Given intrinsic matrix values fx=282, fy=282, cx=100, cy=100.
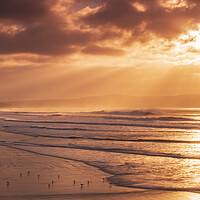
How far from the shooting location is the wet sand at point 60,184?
9773 millimetres

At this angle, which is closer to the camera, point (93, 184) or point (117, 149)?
point (93, 184)

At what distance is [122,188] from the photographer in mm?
10875

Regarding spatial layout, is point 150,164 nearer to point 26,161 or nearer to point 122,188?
point 122,188

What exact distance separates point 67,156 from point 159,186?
766 cm

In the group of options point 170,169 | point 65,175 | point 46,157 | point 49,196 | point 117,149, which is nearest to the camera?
point 49,196

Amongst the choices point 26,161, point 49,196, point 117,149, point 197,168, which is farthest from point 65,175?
point 117,149

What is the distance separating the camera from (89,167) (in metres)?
14.4

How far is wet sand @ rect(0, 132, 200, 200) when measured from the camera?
32.1ft

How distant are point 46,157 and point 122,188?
288 inches

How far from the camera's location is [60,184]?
11.1 metres

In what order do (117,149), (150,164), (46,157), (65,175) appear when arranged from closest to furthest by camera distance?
(65,175) < (150,164) < (46,157) < (117,149)

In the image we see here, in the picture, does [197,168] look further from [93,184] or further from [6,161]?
[6,161]

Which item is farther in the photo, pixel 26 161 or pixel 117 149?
pixel 117 149

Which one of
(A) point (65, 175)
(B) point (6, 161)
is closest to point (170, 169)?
(A) point (65, 175)
